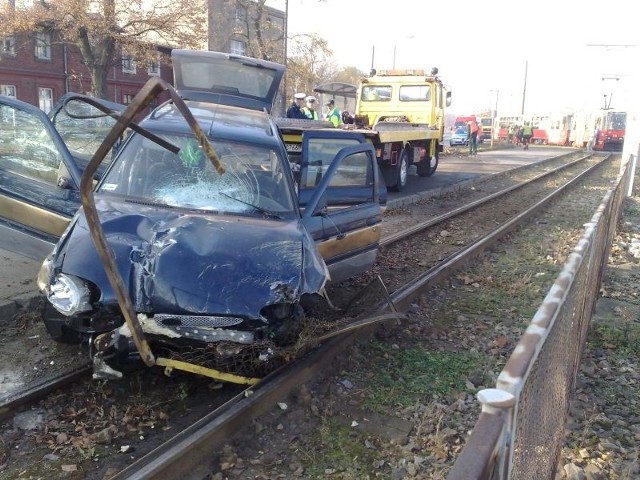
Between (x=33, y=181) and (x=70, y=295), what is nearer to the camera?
(x=70, y=295)

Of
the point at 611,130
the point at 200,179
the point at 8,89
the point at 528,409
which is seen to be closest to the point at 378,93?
the point at 200,179

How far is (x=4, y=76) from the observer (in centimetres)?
3241

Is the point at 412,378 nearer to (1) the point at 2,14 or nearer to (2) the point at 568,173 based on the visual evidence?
(2) the point at 568,173

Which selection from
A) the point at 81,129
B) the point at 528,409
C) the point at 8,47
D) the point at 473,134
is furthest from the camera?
the point at 8,47

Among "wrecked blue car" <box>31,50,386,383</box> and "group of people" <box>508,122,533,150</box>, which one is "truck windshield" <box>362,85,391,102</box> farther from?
"group of people" <box>508,122,533,150</box>

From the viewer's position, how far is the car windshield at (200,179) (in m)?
4.52

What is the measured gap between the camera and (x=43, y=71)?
3397 cm

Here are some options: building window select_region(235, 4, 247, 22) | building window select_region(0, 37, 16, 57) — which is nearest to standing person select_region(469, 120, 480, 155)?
building window select_region(235, 4, 247, 22)

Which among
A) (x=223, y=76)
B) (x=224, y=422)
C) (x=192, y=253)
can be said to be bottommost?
(x=224, y=422)

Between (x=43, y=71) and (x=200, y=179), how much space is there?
113ft

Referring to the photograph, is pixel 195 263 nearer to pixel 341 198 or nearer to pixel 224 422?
pixel 224 422

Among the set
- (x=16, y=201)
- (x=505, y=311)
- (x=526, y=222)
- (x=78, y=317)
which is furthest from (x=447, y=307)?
(x=526, y=222)

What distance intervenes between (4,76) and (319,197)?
33745 mm

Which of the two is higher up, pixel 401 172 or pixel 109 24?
pixel 109 24
